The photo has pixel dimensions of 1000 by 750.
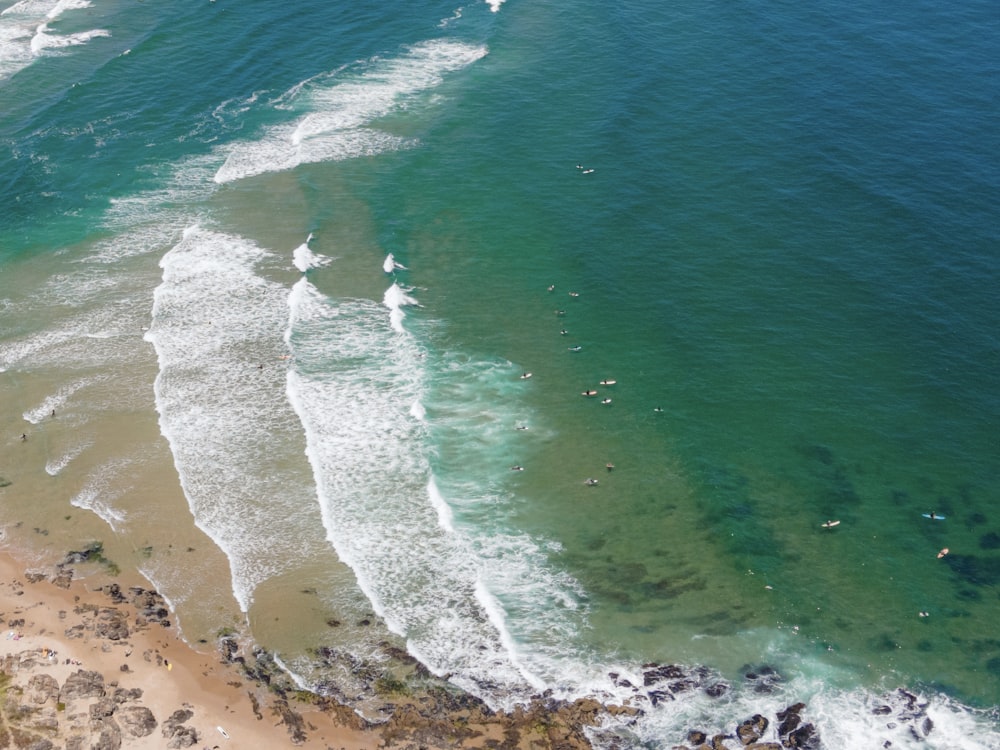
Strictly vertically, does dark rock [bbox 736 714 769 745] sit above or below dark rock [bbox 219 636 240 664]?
below

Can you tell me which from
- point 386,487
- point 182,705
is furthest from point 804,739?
point 182,705

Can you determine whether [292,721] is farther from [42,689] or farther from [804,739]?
[804,739]

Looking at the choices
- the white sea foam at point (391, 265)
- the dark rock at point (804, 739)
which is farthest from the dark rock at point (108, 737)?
the white sea foam at point (391, 265)

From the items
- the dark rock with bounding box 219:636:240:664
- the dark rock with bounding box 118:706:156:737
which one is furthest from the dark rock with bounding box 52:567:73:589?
the dark rock with bounding box 219:636:240:664

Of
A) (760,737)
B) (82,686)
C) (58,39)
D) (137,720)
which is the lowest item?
(760,737)

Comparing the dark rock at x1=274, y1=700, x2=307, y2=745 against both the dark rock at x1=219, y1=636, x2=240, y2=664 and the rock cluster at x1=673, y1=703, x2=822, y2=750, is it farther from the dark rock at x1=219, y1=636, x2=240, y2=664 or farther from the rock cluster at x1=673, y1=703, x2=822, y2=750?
the rock cluster at x1=673, y1=703, x2=822, y2=750

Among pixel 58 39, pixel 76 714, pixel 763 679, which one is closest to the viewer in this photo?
pixel 76 714

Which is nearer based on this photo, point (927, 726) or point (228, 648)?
point (927, 726)
